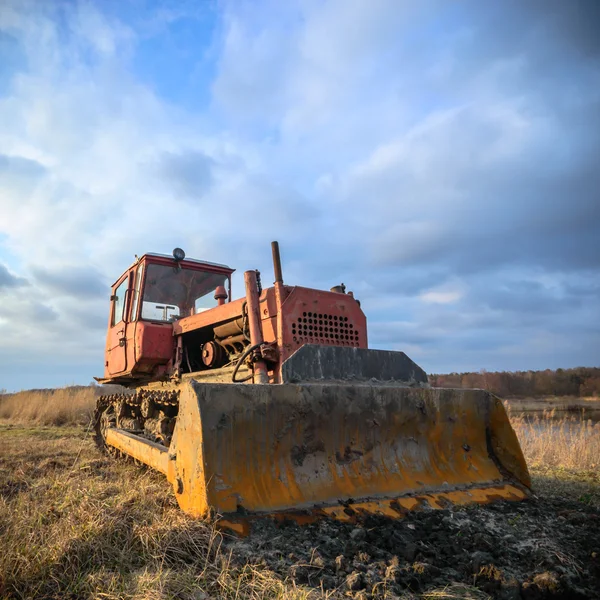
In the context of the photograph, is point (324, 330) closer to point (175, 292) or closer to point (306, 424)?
point (306, 424)

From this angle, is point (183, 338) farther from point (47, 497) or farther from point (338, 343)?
point (47, 497)

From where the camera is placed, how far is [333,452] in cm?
342

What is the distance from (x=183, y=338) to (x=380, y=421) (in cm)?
341

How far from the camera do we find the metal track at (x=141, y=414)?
5.44 meters

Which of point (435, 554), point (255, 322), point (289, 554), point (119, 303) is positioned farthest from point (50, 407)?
point (435, 554)

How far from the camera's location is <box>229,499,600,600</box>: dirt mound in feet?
7.34

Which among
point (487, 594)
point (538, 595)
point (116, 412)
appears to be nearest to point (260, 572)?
point (487, 594)

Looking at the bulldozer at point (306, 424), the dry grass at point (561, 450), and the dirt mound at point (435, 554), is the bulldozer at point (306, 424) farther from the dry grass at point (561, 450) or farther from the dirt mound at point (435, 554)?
the dry grass at point (561, 450)

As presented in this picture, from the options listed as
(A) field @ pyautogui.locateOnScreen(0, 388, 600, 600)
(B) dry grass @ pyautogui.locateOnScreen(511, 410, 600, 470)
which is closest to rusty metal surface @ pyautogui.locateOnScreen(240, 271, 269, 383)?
(A) field @ pyautogui.locateOnScreen(0, 388, 600, 600)

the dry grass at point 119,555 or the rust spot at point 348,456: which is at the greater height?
the rust spot at point 348,456

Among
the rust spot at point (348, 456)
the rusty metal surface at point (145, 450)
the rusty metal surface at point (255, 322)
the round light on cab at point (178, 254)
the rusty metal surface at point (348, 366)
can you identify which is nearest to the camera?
the rust spot at point (348, 456)

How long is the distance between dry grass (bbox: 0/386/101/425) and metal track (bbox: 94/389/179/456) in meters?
6.79

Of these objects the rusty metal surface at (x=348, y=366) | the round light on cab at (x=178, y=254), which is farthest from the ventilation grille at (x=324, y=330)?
the round light on cab at (x=178, y=254)

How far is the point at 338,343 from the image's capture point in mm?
4969
